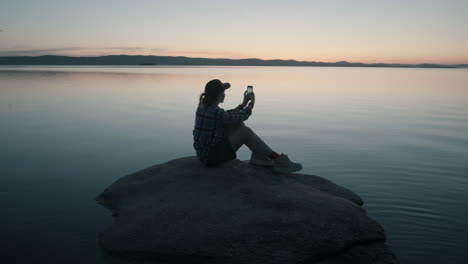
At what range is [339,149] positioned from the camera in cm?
1173

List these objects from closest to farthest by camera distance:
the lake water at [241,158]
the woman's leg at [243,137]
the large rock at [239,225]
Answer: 1. the large rock at [239,225]
2. the lake water at [241,158]
3. the woman's leg at [243,137]

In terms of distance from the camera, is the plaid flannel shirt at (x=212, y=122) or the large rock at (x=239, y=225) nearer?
the large rock at (x=239, y=225)

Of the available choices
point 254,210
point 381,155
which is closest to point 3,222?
point 254,210

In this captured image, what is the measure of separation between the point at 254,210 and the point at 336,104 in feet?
64.4

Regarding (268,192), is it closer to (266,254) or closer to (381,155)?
(266,254)

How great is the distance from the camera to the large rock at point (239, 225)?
498 centimetres

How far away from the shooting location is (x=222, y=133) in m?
6.61

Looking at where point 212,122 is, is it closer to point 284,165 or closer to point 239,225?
point 284,165

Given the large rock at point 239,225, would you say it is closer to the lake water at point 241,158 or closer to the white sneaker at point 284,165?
the white sneaker at point 284,165

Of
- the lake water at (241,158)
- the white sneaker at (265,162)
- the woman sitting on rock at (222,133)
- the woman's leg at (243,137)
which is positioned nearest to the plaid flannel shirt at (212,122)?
the woman sitting on rock at (222,133)

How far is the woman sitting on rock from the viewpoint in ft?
20.9

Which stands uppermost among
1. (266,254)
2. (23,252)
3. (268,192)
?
(268,192)

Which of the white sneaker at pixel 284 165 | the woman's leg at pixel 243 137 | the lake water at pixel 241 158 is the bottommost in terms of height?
the lake water at pixel 241 158

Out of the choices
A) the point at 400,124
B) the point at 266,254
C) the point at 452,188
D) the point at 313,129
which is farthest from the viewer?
the point at 400,124
